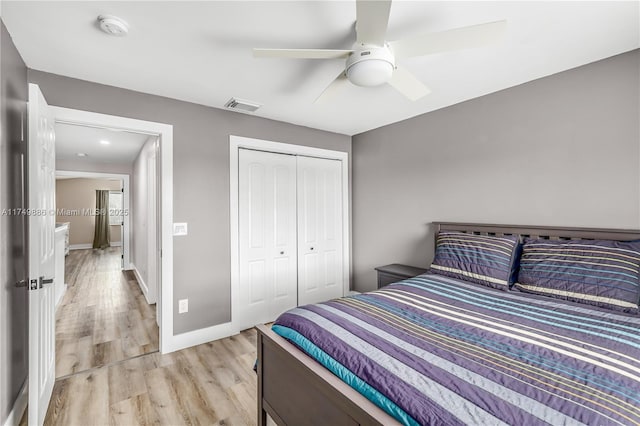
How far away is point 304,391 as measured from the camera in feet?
4.57

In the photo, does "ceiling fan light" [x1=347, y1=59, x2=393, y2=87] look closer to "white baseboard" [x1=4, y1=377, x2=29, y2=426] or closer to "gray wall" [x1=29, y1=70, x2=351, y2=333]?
"gray wall" [x1=29, y1=70, x2=351, y2=333]

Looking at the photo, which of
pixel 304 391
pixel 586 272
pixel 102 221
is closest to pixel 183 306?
pixel 304 391

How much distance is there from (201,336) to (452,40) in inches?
126

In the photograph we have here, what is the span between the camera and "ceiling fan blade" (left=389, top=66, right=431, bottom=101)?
182 cm

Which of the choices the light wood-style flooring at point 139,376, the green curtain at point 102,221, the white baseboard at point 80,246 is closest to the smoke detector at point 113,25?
the light wood-style flooring at point 139,376

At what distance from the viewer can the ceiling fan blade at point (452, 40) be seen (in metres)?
1.40

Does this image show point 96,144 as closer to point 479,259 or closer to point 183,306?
point 183,306

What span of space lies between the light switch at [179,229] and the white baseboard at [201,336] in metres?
0.98

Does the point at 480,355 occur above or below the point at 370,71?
below

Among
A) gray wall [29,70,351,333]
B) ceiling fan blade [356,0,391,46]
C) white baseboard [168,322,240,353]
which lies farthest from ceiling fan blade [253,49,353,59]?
white baseboard [168,322,240,353]

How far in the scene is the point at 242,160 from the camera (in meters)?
3.33

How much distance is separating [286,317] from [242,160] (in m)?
2.07

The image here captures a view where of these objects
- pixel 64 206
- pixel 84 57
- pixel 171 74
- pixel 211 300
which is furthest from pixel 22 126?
pixel 64 206

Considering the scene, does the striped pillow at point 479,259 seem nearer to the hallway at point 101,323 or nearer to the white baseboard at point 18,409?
the hallway at point 101,323
